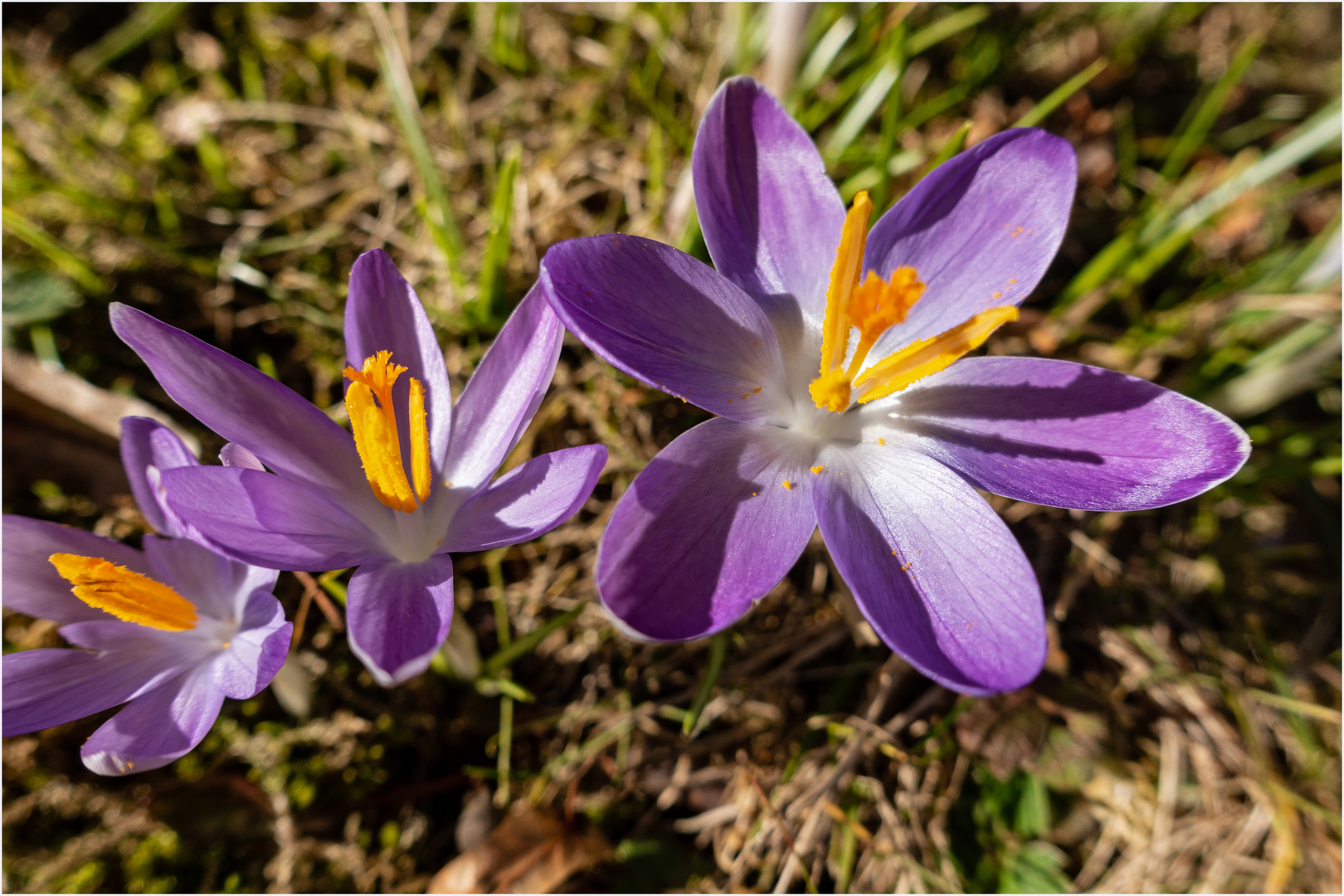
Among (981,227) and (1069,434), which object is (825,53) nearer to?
(981,227)

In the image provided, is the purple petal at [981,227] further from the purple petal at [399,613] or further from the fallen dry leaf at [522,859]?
the fallen dry leaf at [522,859]

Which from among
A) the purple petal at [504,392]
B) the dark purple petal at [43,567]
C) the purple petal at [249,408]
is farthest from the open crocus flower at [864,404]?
the dark purple petal at [43,567]

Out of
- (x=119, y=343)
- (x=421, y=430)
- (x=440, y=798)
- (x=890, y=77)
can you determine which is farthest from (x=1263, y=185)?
(x=119, y=343)

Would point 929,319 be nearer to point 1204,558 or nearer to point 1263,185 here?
point 1204,558

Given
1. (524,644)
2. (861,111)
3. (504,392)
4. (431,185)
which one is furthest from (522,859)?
(861,111)

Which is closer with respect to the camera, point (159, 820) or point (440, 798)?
point (159, 820)

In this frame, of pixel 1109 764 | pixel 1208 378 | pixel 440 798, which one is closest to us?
pixel 440 798

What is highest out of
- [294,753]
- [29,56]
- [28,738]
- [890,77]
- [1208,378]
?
[29,56]
